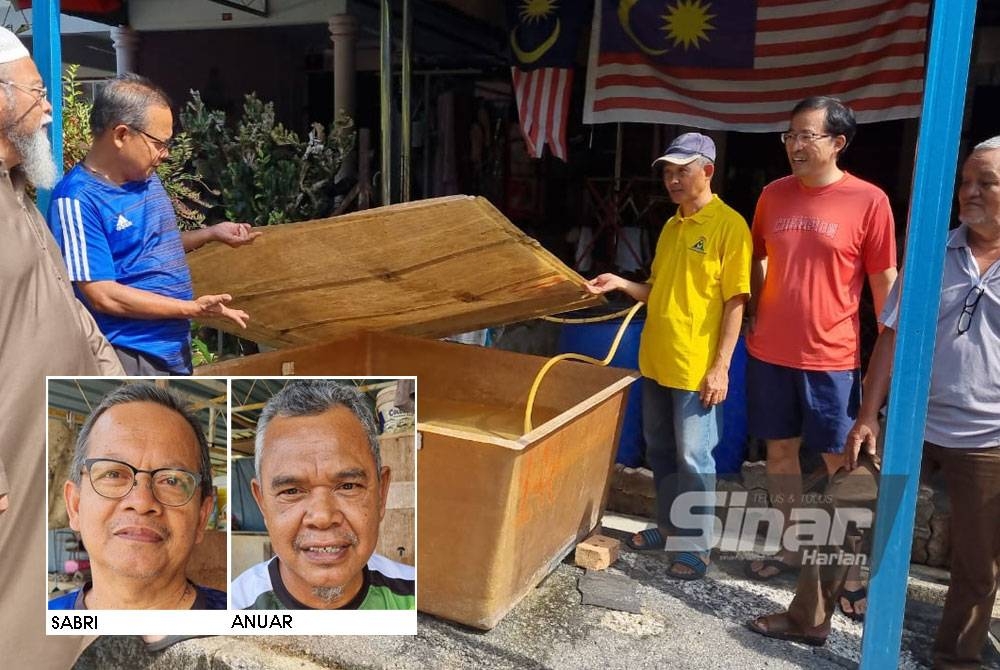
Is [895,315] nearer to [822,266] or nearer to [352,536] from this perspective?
[822,266]

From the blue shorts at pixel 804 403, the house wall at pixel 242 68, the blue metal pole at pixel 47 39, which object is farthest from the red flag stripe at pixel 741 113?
the house wall at pixel 242 68

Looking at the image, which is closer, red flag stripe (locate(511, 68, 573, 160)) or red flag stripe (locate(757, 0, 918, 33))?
red flag stripe (locate(757, 0, 918, 33))

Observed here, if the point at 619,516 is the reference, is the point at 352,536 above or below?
above

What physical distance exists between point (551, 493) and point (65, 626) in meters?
1.55

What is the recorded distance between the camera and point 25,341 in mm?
2041

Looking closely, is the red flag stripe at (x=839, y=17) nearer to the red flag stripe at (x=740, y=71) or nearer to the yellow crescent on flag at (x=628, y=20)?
the red flag stripe at (x=740, y=71)

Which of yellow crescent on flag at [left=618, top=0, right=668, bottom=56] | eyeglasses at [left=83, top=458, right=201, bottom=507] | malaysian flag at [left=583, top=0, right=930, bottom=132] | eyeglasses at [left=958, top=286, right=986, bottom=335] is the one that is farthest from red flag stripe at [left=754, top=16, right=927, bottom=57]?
Answer: eyeglasses at [left=83, top=458, right=201, bottom=507]

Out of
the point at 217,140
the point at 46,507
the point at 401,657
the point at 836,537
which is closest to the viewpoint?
the point at 46,507

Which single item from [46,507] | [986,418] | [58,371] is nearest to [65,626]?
[46,507]

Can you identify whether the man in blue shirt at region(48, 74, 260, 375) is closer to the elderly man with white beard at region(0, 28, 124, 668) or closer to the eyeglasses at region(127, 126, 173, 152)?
the eyeglasses at region(127, 126, 173, 152)

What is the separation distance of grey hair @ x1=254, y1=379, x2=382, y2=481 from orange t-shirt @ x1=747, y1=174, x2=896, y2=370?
1578 millimetres

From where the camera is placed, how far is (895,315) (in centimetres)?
242

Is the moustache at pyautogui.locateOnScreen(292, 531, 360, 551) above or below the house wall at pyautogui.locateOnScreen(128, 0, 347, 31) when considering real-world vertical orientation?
below

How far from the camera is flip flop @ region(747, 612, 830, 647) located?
2844 millimetres
